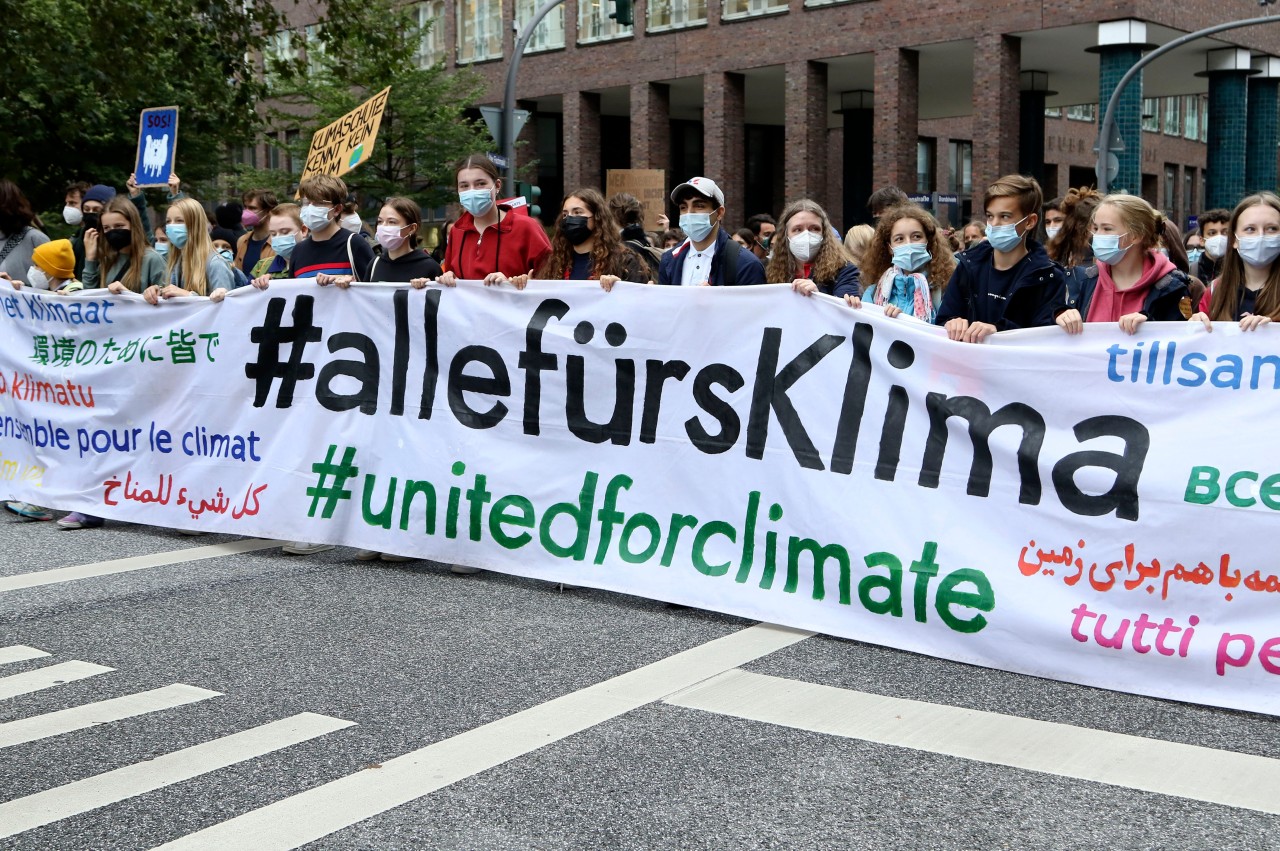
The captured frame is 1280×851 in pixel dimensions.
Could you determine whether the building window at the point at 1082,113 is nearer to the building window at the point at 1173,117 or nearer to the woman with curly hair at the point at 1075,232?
the building window at the point at 1173,117

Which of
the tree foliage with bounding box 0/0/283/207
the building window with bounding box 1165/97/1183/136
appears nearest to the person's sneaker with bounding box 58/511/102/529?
the tree foliage with bounding box 0/0/283/207

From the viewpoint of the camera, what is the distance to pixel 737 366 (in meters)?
6.33

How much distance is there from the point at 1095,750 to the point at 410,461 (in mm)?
3787

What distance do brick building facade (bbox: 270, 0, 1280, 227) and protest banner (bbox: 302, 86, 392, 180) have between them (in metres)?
24.5

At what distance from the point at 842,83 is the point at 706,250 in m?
37.7

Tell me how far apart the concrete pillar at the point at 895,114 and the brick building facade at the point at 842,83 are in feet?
0.16

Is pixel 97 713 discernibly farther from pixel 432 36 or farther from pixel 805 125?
pixel 432 36

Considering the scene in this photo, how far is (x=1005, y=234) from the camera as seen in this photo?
6070 mm

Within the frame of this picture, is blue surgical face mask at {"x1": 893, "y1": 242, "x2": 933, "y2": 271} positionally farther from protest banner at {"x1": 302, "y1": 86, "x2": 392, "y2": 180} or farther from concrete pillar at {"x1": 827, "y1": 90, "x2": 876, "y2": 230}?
concrete pillar at {"x1": 827, "y1": 90, "x2": 876, "y2": 230}

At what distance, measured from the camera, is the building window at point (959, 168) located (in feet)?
181

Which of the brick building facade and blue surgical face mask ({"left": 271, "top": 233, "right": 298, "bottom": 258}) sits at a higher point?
the brick building facade

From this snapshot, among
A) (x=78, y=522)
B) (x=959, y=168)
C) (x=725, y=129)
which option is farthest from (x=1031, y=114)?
(x=78, y=522)

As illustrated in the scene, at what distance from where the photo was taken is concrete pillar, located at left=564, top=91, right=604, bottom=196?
46000mm

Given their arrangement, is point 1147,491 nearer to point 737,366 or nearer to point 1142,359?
point 1142,359
